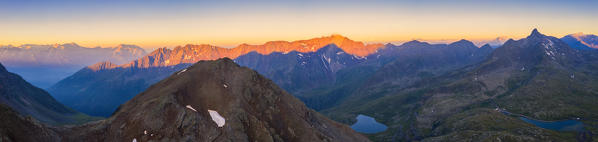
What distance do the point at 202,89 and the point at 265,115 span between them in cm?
2812

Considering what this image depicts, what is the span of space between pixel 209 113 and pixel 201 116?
5.33 meters

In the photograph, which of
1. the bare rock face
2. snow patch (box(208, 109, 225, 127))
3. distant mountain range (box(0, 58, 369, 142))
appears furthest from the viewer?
snow patch (box(208, 109, 225, 127))

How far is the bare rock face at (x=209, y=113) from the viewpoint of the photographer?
93000 millimetres

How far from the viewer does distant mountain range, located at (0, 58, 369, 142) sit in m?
89.8

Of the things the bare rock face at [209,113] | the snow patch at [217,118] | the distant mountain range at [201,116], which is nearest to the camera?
the distant mountain range at [201,116]

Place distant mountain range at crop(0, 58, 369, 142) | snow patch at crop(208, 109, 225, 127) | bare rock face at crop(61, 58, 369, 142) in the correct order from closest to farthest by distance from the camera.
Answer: distant mountain range at crop(0, 58, 369, 142)
bare rock face at crop(61, 58, 369, 142)
snow patch at crop(208, 109, 225, 127)

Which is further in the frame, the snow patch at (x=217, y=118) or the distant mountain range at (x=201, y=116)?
the snow patch at (x=217, y=118)

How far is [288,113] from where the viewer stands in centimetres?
13550

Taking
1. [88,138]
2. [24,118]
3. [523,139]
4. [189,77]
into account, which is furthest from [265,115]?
[523,139]

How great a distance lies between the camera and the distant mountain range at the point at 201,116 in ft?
295

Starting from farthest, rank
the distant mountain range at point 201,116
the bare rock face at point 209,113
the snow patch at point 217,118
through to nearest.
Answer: the snow patch at point 217,118, the bare rock face at point 209,113, the distant mountain range at point 201,116

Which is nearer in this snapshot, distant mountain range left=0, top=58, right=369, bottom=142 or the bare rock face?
distant mountain range left=0, top=58, right=369, bottom=142

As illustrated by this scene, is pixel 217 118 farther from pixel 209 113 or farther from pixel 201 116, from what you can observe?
pixel 201 116

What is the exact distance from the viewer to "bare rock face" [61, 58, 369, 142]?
93000mm
